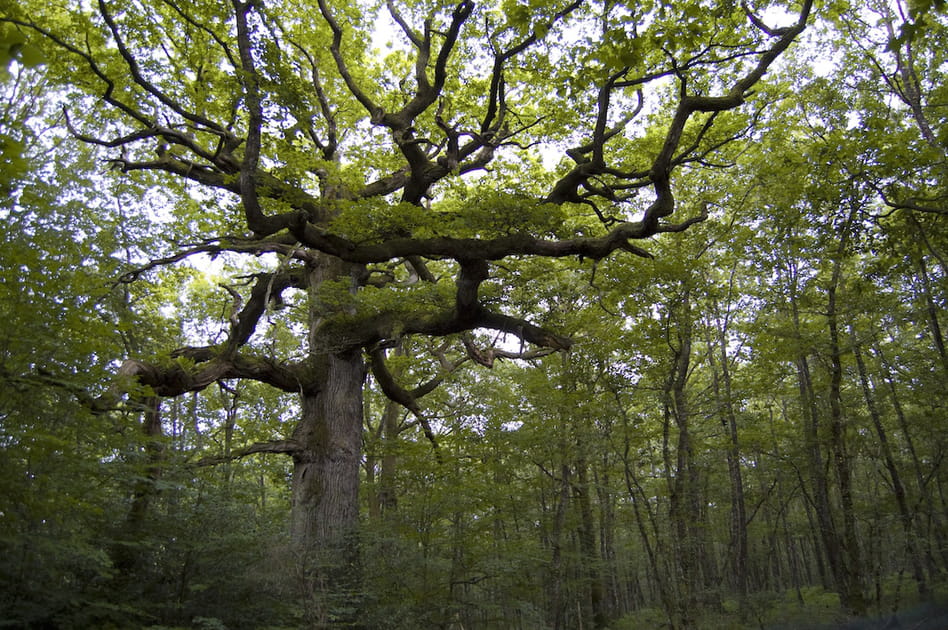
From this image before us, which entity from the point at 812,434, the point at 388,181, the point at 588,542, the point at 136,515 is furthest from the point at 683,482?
the point at 136,515

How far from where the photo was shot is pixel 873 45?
9.77 m

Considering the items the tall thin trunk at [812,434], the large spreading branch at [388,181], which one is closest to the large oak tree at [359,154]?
the large spreading branch at [388,181]

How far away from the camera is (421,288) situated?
28.5 feet

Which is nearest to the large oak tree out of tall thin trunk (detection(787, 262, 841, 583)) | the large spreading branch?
the large spreading branch

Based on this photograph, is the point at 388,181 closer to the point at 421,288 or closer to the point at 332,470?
the point at 421,288

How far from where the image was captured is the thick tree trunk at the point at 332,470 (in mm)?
6675

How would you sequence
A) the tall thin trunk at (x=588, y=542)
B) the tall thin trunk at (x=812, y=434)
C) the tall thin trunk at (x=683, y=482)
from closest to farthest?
the tall thin trunk at (x=683, y=482), the tall thin trunk at (x=812, y=434), the tall thin trunk at (x=588, y=542)

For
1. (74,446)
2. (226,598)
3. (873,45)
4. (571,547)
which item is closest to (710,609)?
(571,547)

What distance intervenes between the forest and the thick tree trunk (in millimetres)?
48

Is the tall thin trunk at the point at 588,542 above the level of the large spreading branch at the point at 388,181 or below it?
below

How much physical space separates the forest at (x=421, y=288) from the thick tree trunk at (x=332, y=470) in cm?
5

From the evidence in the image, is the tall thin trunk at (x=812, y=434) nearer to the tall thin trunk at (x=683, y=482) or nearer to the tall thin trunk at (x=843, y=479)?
the tall thin trunk at (x=843, y=479)

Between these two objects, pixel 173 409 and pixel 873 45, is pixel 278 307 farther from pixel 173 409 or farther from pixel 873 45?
pixel 873 45

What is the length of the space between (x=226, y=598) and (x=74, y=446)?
2.01 m
